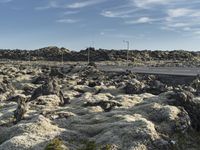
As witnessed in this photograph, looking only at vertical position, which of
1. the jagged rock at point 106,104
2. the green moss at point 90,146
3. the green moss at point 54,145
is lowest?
the green moss at point 90,146

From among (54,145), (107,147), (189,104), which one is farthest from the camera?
(189,104)

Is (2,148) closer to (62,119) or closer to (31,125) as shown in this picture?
(31,125)

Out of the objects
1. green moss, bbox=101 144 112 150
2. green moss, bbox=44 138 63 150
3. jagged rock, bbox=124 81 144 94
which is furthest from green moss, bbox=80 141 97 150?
jagged rock, bbox=124 81 144 94

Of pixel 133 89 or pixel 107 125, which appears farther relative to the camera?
pixel 133 89

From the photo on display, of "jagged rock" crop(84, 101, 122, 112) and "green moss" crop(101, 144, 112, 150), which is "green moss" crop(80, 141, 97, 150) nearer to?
"green moss" crop(101, 144, 112, 150)

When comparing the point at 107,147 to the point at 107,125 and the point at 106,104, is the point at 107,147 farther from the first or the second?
the point at 106,104

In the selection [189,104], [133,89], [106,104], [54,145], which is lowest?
[54,145]

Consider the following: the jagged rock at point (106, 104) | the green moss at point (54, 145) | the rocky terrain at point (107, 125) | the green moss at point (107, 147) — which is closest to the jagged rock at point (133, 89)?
the rocky terrain at point (107, 125)

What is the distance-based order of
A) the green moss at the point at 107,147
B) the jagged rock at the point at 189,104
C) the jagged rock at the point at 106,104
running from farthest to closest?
the jagged rock at the point at 106,104, the jagged rock at the point at 189,104, the green moss at the point at 107,147

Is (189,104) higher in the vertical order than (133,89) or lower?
higher

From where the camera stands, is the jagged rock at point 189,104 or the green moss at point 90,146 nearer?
the green moss at point 90,146

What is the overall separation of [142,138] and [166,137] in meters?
2.12

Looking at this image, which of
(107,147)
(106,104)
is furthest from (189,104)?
(107,147)

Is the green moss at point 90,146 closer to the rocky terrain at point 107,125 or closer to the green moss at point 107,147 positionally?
the rocky terrain at point 107,125
